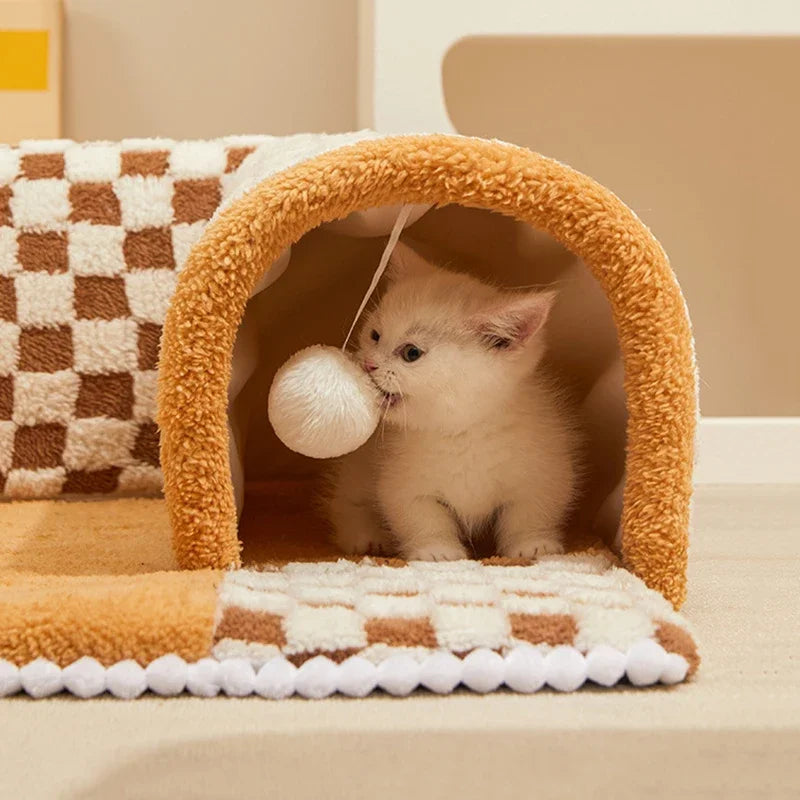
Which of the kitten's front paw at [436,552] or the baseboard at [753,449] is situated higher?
the kitten's front paw at [436,552]

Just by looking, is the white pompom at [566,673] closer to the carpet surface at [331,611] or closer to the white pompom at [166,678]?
the carpet surface at [331,611]

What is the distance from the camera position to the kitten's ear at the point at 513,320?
42.4 inches

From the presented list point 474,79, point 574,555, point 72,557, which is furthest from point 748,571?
point 474,79

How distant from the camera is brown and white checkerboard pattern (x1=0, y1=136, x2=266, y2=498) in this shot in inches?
56.2

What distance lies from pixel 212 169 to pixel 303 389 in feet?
2.06

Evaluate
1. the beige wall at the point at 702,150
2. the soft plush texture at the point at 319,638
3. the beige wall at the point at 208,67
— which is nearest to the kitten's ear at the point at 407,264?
the soft plush texture at the point at 319,638

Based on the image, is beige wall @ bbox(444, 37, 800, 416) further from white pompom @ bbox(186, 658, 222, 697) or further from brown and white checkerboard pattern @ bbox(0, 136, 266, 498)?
white pompom @ bbox(186, 658, 222, 697)

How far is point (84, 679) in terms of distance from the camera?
30.3 inches

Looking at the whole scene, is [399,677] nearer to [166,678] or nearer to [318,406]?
[166,678]

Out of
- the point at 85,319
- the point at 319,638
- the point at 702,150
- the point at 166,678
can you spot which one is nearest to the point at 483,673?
the point at 319,638

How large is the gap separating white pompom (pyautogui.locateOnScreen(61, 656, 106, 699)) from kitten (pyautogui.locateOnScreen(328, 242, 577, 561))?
44cm

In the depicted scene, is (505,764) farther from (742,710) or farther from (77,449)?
(77,449)

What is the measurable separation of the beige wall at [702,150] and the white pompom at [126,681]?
1.32 metres

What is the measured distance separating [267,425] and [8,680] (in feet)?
2.37
